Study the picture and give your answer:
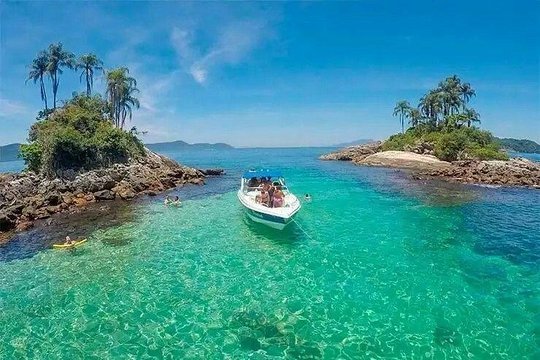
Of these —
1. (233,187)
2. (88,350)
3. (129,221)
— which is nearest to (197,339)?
(88,350)

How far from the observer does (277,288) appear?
18.2 meters

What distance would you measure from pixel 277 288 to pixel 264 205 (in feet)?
35.4

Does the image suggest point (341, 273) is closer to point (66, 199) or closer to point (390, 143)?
point (66, 199)

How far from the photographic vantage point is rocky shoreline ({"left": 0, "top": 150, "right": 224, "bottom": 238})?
3362cm

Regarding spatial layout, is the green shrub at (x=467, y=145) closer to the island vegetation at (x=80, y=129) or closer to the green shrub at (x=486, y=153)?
the green shrub at (x=486, y=153)

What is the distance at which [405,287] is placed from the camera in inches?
719

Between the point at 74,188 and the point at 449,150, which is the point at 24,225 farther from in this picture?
the point at 449,150

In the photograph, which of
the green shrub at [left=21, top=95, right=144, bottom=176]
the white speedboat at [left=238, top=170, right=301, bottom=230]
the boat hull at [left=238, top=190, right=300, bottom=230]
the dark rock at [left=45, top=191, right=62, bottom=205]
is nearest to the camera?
the boat hull at [left=238, top=190, right=300, bottom=230]

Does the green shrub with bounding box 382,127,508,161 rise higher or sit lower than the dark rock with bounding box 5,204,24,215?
higher

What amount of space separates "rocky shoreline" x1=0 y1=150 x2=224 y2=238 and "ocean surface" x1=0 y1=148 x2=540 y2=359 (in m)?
3.97

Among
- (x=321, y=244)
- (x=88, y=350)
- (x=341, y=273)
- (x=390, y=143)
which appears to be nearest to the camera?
(x=88, y=350)

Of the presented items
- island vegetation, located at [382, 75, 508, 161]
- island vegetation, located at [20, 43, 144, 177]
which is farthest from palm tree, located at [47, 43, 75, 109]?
island vegetation, located at [382, 75, 508, 161]

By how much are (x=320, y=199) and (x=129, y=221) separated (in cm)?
2076

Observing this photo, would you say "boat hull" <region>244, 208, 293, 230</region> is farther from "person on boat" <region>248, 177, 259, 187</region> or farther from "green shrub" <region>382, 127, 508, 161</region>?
"green shrub" <region>382, 127, 508, 161</region>
